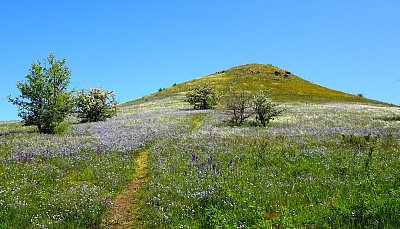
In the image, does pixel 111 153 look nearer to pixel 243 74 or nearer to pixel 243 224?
pixel 243 224

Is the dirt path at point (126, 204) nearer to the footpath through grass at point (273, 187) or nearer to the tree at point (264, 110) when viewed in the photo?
the footpath through grass at point (273, 187)

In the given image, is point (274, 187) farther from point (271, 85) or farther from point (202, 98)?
point (271, 85)

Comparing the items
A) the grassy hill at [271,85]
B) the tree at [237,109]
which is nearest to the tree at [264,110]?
the tree at [237,109]

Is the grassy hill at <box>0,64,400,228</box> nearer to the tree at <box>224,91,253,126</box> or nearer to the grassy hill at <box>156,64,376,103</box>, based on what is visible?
the tree at <box>224,91,253,126</box>

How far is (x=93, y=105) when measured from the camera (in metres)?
38.7

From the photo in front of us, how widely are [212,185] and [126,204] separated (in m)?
2.57

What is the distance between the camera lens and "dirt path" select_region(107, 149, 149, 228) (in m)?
9.06

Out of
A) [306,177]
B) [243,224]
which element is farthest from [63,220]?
[306,177]

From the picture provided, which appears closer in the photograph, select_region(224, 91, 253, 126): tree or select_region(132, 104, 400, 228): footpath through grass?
select_region(132, 104, 400, 228): footpath through grass

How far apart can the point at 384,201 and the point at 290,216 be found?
2191 millimetres

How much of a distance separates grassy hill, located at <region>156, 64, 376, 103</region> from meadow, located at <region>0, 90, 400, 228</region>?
174 feet

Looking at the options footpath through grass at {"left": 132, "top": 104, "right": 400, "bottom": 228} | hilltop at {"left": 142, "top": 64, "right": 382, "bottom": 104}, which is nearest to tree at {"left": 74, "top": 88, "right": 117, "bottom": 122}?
footpath through grass at {"left": 132, "top": 104, "right": 400, "bottom": 228}

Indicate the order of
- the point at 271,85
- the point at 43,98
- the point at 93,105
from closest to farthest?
the point at 43,98 → the point at 93,105 → the point at 271,85

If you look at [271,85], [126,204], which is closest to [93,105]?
[126,204]
